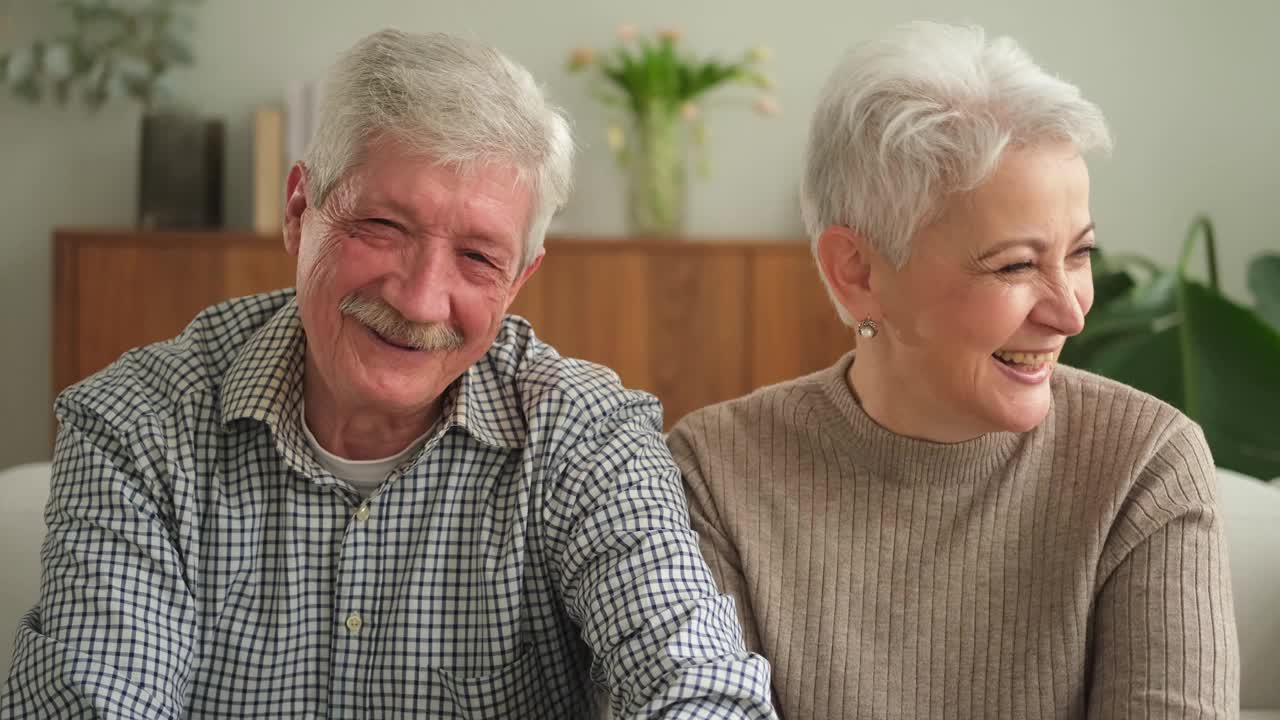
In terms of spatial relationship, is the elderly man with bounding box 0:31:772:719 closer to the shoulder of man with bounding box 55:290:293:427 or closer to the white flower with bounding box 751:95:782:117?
the shoulder of man with bounding box 55:290:293:427

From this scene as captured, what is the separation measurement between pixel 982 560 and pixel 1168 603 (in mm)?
195

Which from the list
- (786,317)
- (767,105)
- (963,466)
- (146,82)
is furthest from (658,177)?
(963,466)

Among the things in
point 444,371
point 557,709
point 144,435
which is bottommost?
point 557,709

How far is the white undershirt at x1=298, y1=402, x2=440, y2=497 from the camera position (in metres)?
1.47

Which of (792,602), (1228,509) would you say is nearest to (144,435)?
(792,602)

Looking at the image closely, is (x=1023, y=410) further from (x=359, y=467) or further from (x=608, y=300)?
(x=608, y=300)

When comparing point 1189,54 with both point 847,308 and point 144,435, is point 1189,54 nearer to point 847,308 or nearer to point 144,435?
point 847,308

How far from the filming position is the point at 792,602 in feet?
4.67

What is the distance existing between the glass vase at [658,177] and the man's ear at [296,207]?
7.52ft

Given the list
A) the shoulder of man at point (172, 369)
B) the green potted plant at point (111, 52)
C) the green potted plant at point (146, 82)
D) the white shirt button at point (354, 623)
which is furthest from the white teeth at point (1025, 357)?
the green potted plant at point (111, 52)

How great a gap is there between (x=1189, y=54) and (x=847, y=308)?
300 centimetres

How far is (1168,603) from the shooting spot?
126cm

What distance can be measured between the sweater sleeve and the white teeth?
163 millimetres

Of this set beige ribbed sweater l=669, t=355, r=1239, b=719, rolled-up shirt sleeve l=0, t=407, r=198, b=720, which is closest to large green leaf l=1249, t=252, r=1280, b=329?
beige ribbed sweater l=669, t=355, r=1239, b=719
